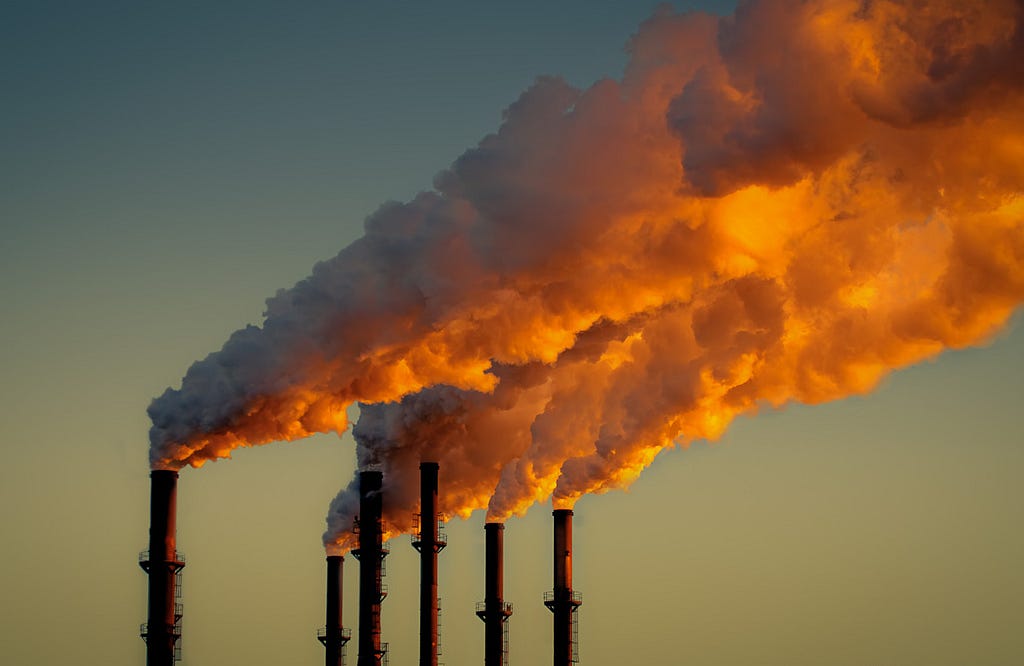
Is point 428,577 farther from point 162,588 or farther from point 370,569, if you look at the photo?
point 162,588

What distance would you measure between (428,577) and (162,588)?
13.7 meters

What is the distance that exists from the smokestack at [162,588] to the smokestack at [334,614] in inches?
704

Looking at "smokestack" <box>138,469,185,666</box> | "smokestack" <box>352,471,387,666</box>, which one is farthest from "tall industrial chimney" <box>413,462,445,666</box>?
"smokestack" <box>138,469,185,666</box>

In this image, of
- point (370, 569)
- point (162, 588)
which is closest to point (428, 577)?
point (370, 569)

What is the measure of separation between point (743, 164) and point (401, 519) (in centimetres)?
2958

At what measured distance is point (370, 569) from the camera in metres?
65.2

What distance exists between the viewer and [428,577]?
66.2 metres

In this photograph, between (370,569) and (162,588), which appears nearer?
(162,588)

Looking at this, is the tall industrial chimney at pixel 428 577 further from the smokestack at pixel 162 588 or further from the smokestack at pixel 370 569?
the smokestack at pixel 162 588

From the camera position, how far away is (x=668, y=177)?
47156mm

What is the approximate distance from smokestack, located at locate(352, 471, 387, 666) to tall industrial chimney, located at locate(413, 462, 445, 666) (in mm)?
1273

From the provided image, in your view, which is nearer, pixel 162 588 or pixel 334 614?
pixel 162 588

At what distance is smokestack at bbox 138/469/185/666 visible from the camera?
177ft

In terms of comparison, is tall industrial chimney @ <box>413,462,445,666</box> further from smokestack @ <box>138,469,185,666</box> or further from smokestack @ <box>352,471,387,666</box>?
smokestack @ <box>138,469,185,666</box>
